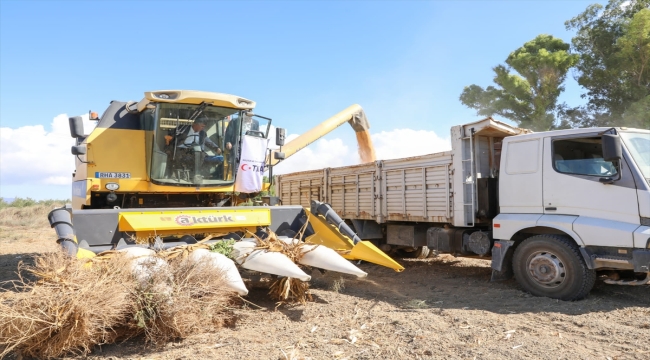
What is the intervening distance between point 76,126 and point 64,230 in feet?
6.55

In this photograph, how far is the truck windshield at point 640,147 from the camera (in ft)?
19.2

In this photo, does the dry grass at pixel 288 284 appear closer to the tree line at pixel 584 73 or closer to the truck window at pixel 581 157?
the truck window at pixel 581 157

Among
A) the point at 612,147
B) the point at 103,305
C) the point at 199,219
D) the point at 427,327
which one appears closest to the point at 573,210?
the point at 612,147

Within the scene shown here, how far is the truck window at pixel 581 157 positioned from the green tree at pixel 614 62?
11.4m

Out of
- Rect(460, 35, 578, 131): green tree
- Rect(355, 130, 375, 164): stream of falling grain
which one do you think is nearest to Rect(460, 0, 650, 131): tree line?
Rect(460, 35, 578, 131): green tree

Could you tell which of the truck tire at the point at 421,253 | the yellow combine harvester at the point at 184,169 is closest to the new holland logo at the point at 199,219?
the yellow combine harvester at the point at 184,169

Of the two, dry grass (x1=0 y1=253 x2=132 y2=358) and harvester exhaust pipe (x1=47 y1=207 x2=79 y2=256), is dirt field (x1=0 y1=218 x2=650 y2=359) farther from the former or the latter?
harvester exhaust pipe (x1=47 y1=207 x2=79 y2=256)

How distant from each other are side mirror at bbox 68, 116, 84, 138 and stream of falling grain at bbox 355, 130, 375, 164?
7528 millimetres

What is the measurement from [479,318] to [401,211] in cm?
376

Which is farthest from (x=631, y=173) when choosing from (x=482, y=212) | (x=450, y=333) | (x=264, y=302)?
(x=264, y=302)

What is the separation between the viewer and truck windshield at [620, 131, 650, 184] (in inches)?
231

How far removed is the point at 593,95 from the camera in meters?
19.0

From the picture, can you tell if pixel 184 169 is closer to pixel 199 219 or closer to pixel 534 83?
pixel 199 219

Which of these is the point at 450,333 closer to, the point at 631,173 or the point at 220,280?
the point at 220,280
